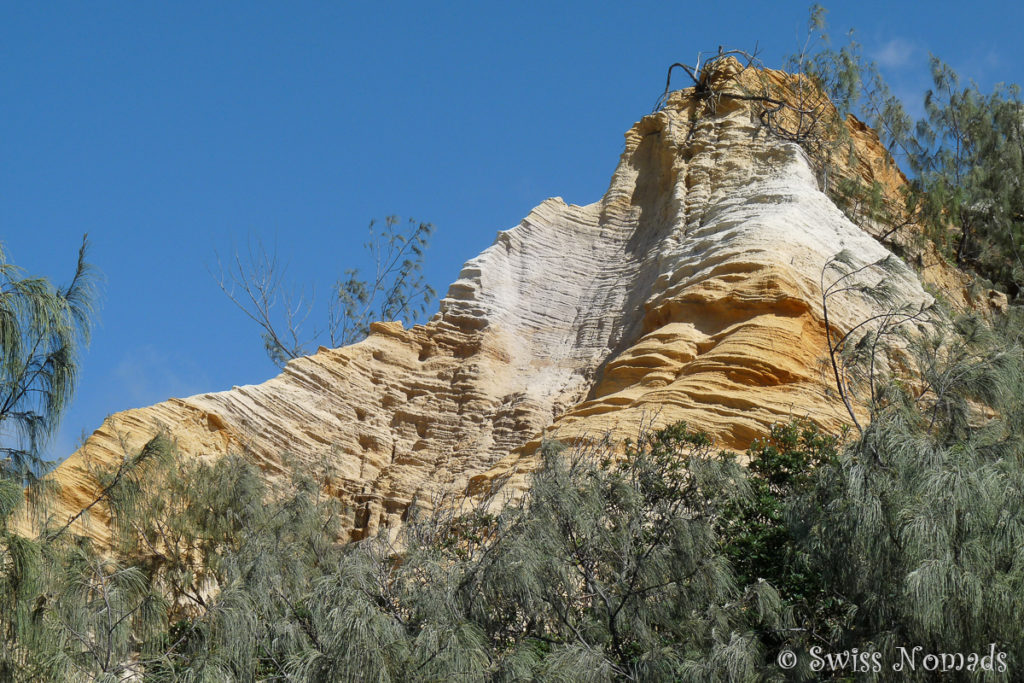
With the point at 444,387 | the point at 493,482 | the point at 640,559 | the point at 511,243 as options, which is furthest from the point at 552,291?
the point at 640,559

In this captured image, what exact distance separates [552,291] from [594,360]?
2396 mm

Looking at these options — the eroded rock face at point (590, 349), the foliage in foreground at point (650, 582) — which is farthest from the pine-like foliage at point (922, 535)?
the eroded rock face at point (590, 349)

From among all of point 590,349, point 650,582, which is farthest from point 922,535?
point 590,349

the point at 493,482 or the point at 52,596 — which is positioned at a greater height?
the point at 493,482

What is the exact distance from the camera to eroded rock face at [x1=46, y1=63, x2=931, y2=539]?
691 inches

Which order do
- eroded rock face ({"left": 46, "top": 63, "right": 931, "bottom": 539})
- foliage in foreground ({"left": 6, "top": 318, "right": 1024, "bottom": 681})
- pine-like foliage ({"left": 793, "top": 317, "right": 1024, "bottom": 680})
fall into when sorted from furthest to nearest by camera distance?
1. eroded rock face ({"left": 46, "top": 63, "right": 931, "bottom": 539})
2. foliage in foreground ({"left": 6, "top": 318, "right": 1024, "bottom": 681})
3. pine-like foliage ({"left": 793, "top": 317, "right": 1024, "bottom": 680})

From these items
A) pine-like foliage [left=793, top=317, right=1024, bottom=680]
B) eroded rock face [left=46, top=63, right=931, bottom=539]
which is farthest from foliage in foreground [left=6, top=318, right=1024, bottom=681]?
eroded rock face [left=46, top=63, right=931, bottom=539]

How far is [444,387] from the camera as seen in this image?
70.1 ft

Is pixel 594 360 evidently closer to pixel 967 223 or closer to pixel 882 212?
pixel 882 212

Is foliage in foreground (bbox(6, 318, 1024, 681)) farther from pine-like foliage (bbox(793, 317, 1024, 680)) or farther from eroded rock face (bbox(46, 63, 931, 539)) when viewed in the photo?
eroded rock face (bbox(46, 63, 931, 539))

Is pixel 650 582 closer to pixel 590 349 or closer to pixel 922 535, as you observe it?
pixel 922 535

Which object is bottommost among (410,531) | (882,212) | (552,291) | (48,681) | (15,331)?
(48,681)

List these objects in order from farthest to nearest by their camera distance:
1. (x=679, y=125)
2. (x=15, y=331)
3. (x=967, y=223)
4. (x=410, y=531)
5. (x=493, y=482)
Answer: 1. (x=967, y=223)
2. (x=679, y=125)
3. (x=493, y=482)
4. (x=410, y=531)
5. (x=15, y=331)

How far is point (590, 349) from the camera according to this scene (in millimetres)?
21766
